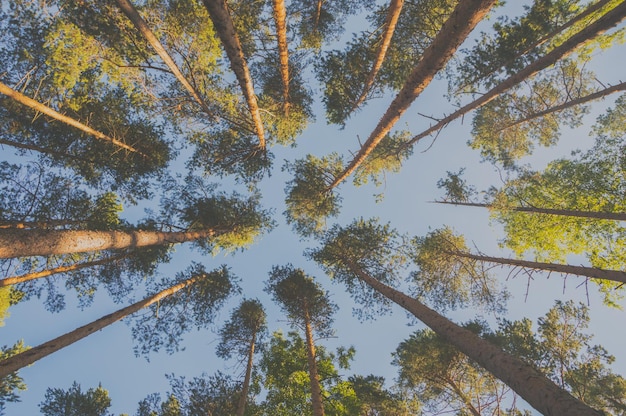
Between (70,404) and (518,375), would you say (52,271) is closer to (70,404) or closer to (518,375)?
(70,404)

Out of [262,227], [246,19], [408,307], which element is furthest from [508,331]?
[246,19]

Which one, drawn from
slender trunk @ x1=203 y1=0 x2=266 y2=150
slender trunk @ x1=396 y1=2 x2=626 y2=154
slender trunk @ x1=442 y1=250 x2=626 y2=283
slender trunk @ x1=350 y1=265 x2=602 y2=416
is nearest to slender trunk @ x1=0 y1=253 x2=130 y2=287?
slender trunk @ x1=203 y1=0 x2=266 y2=150

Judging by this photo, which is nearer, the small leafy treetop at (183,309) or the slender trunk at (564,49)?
the slender trunk at (564,49)

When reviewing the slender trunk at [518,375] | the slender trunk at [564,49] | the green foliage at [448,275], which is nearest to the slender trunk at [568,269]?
the green foliage at [448,275]

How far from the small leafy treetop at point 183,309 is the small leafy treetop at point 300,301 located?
183cm

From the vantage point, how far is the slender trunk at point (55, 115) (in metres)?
6.74

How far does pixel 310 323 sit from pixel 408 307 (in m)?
5.79

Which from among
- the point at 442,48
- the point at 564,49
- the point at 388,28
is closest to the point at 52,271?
the point at 388,28

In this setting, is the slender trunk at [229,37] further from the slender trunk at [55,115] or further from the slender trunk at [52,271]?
the slender trunk at [52,271]

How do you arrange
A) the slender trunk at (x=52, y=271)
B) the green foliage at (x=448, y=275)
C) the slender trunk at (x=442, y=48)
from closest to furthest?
the slender trunk at (x=442, y=48) < the slender trunk at (x=52, y=271) < the green foliage at (x=448, y=275)

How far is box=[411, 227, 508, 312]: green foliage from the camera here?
38.3 ft

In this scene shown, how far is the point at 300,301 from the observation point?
40.8 feet

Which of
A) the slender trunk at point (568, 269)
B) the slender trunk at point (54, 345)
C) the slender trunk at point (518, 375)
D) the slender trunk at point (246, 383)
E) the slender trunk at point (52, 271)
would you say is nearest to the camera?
the slender trunk at point (518, 375)

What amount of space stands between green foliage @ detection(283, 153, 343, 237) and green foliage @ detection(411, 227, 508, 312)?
434 centimetres
